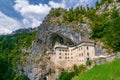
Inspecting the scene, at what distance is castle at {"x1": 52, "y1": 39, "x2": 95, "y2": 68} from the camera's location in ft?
222

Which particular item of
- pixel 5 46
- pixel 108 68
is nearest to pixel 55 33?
pixel 108 68

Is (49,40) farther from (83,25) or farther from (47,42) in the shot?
(83,25)

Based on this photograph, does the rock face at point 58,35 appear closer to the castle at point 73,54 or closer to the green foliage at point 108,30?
the castle at point 73,54

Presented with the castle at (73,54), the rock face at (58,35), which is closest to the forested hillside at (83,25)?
the rock face at (58,35)

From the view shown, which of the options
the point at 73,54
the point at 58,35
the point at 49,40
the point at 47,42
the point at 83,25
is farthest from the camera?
the point at 47,42

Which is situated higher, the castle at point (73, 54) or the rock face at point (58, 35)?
the rock face at point (58, 35)

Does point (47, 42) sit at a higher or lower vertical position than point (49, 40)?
lower

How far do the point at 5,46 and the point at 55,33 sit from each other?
83.5 metres

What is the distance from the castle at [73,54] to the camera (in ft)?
222

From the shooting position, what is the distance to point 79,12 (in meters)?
83.4

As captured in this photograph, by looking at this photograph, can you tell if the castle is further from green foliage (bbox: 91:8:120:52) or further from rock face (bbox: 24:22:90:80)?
green foliage (bbox: 91:8:120:52)

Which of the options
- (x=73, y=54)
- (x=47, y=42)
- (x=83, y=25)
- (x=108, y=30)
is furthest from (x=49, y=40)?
(x=108, y=30)

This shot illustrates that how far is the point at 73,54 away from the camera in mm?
73688

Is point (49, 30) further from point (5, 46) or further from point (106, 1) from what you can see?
point (5, 46)
